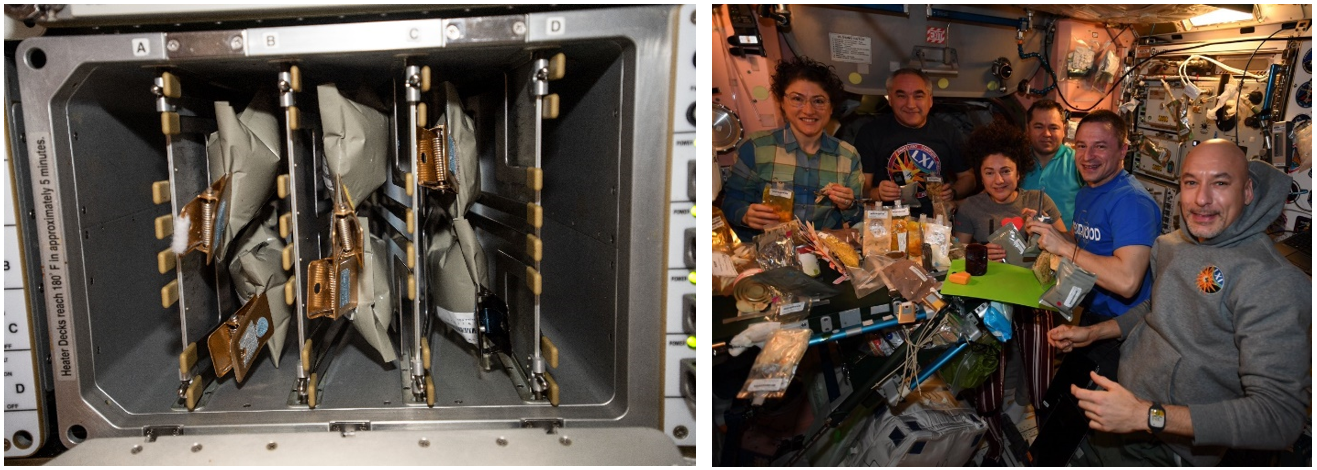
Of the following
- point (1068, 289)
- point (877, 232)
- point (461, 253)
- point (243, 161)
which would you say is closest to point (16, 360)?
point (243, 161)

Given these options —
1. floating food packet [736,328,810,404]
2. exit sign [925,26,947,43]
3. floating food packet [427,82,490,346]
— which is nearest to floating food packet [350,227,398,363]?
floating food packet [427,82,490,346]

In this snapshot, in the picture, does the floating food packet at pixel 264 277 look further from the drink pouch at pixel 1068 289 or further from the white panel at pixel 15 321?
the drink pouch at pixel 1068 289

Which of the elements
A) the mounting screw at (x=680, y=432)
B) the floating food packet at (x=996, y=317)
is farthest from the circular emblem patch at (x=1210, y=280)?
the mounting screw at (x=680, y=432)

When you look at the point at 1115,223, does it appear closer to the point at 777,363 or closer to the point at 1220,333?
the point at 1220,333

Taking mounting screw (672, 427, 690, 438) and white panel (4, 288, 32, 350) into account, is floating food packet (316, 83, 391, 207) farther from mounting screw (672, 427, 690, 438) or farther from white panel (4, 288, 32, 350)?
mounting screw (672, 427, 690, 438)

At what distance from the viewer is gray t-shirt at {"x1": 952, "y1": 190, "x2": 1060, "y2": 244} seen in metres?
3.10

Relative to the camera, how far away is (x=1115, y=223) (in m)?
2.61

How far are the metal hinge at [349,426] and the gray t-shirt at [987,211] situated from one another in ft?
7.75

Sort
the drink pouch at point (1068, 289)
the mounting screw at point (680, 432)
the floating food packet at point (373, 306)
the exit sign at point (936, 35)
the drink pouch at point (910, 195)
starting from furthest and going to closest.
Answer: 1. the exit sign at point (936, 35)
2. the drink pouch at point (910, 195)
3. the drink pouch at point (1068, 289)
4. the floating food packet at point (373, 306)
5. the mounting screw at point (680, 432)

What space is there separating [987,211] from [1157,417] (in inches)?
45.6

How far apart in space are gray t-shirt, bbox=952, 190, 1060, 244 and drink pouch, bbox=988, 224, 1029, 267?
33 centimetres

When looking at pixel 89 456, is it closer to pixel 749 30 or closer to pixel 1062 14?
pixel 749 30

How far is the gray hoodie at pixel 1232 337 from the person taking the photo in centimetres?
203

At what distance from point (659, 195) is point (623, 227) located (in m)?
0.13
